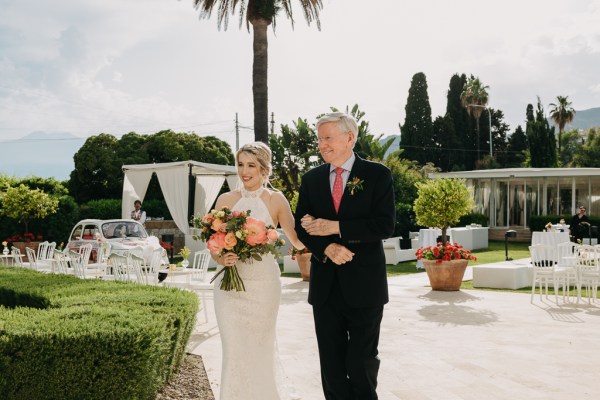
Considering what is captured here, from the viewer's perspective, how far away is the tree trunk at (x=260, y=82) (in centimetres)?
1520

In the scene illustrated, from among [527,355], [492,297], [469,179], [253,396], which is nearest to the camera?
[253,396]

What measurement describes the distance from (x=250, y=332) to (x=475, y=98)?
2134 inches

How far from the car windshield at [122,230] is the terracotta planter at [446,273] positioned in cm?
784

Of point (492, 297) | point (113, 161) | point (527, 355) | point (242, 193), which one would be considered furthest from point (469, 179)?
point (242, 193)

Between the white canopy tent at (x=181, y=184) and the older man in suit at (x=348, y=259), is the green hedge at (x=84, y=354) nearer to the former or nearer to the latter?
the older man in suit at (x=348, y=259)

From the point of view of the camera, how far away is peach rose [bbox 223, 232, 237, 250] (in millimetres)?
3979

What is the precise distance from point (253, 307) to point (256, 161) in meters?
1.01

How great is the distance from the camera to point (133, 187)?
70.2 ft

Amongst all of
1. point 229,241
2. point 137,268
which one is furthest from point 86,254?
point 229,241

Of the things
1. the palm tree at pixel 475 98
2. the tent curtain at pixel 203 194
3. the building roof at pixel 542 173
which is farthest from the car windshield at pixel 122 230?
the palm tree at pixel 475 98

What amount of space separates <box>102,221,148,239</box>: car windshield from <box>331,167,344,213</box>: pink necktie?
1341 centimetres

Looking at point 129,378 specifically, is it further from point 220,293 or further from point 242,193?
point 242,193

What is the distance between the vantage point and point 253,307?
14.1 ft

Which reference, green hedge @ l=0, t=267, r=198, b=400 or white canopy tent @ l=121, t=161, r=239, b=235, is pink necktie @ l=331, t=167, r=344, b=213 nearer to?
green hedge @ l=0, t=267, r=198, b=400
